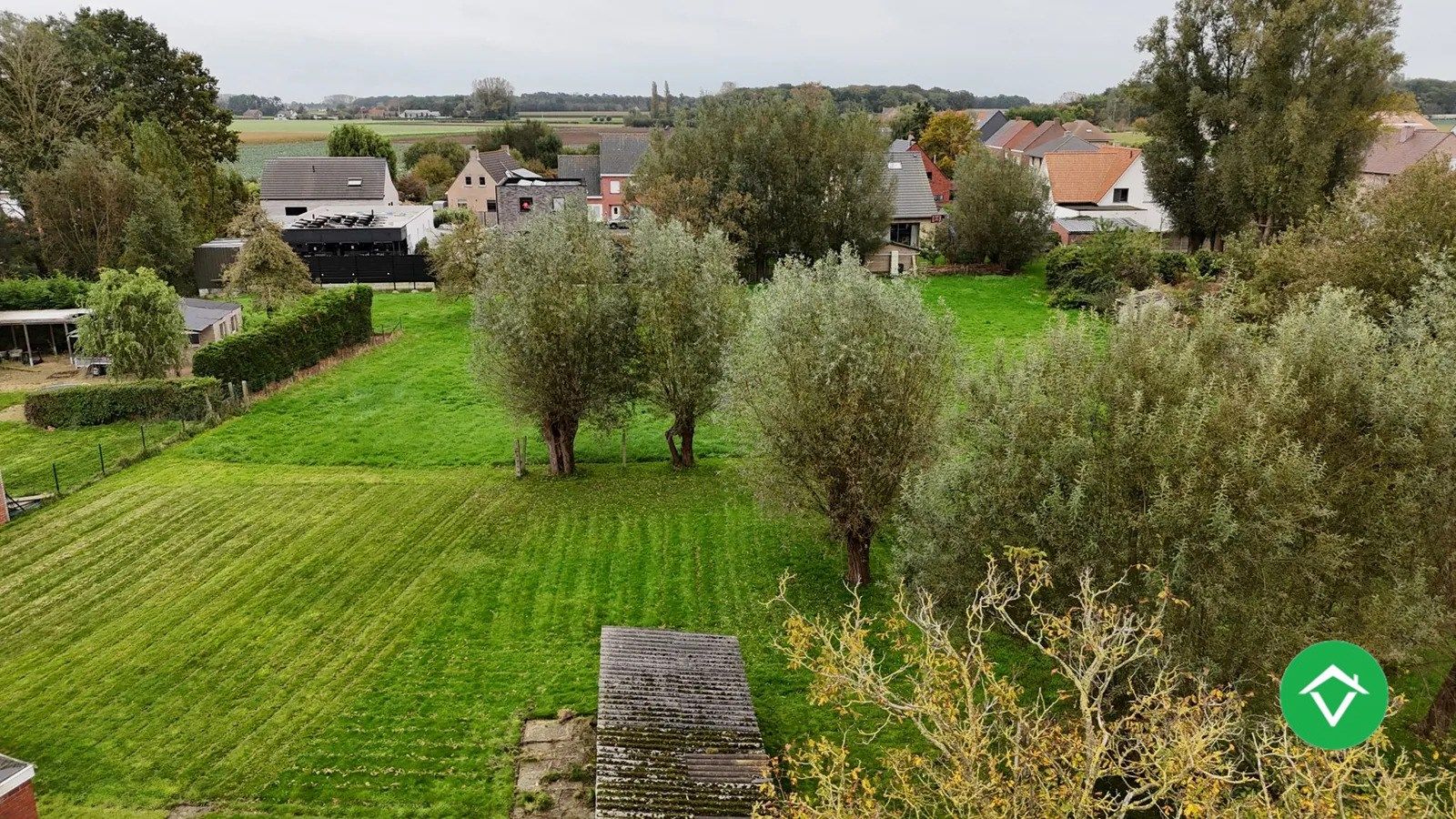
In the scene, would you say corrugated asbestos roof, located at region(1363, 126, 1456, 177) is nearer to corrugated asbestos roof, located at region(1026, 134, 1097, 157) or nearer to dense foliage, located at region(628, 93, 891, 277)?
corrugated asbestos roof, located at region(1026, 134, 1097, 157)

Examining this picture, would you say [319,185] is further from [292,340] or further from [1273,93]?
[1273,93]

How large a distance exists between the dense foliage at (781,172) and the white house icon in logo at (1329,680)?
40.7m

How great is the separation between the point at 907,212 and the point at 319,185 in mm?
43361

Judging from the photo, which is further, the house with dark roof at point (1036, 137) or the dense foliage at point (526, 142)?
the dense foliage at point (526, 142)

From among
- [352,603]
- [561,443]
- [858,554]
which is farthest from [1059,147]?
[352,603]

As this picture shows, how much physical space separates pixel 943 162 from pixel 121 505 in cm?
7569

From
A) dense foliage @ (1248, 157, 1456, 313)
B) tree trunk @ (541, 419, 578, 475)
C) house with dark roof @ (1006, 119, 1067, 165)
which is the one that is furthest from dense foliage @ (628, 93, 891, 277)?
house with dark roof @ (1006, 119, 1067, 165)

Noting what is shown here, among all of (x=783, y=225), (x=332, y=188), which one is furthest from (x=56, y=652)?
(x=332, y=188)

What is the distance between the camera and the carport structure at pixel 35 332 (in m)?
36.7

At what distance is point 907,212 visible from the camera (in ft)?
192

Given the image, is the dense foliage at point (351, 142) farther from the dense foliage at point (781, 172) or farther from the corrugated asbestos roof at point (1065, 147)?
the corrugated asbestos roof at point (1065, 147)

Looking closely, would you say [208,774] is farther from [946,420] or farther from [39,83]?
[39,83]

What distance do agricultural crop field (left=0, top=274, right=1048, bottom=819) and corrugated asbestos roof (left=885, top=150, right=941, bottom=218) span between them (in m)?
34.1

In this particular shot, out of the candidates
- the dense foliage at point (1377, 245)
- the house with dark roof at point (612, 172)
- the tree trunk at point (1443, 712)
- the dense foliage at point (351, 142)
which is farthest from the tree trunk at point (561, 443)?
the dense foliage at point (351, 142)
